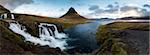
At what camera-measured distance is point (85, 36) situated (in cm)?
444

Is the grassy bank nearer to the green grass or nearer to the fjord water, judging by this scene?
the fjord water

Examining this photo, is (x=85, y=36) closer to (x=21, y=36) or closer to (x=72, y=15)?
(x=72, y=15)

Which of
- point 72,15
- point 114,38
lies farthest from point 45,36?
point 114,38

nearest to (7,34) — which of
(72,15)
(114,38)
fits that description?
(72,15)

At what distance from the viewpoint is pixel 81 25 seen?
4.43m

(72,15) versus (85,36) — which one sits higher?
(72,15)

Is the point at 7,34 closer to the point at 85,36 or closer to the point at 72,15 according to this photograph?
the point at 72,15

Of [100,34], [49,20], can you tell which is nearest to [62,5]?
[49,20]

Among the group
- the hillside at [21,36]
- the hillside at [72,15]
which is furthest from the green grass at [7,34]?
the hillside at [72,15]

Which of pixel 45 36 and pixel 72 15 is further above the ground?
pixel 72 15

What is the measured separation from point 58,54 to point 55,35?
0.19m

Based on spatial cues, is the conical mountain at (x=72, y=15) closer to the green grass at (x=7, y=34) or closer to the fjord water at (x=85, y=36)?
the fjord water at (x=85, y=36)

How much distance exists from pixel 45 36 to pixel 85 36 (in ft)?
1.34

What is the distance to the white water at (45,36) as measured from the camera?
4.47 metres
